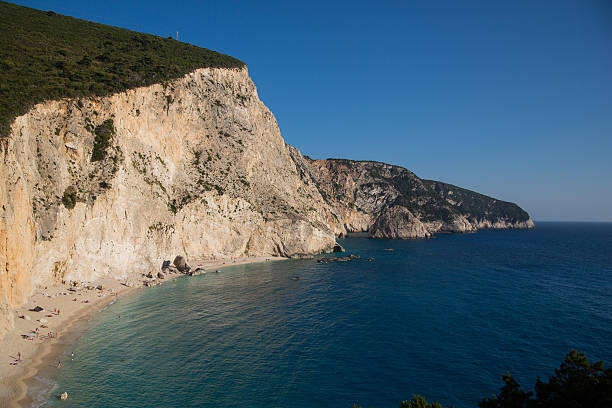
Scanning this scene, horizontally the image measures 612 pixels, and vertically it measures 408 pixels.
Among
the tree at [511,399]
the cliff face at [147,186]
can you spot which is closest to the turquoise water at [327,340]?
the cliff face at [147,186]

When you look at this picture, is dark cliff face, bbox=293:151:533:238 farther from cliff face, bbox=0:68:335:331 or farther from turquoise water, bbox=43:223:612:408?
turquoise water, bbox=43:223:612:408

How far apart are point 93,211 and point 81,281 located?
32.1 feet

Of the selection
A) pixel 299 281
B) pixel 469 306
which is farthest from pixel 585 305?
pixel 299 281

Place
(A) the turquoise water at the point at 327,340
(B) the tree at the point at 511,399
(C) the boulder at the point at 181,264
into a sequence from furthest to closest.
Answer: (C) the boulder at the point at 181,264 → (A) the turquoise water at the point at 327,340 → (B) the tree at the point at 511,399

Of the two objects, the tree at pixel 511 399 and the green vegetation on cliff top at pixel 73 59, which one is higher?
the green vegetation on cliff top at pixel 73 59

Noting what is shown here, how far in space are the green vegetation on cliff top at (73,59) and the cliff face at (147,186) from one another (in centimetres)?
218

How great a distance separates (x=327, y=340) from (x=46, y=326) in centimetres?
2883

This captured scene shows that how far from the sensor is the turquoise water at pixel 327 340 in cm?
2505

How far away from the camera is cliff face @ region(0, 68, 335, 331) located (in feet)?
131

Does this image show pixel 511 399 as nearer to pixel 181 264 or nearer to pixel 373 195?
pixel 181 264

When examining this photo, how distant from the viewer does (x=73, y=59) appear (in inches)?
2459

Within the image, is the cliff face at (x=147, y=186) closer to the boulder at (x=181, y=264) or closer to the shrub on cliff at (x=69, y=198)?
the shrub on cliff at (x=69, y=198)

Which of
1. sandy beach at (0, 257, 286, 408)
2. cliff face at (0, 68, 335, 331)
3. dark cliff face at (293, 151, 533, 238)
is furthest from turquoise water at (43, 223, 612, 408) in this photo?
dark cliff face at (293, 151, 533, 238)

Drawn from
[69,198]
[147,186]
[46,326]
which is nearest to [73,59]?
[147,186]
